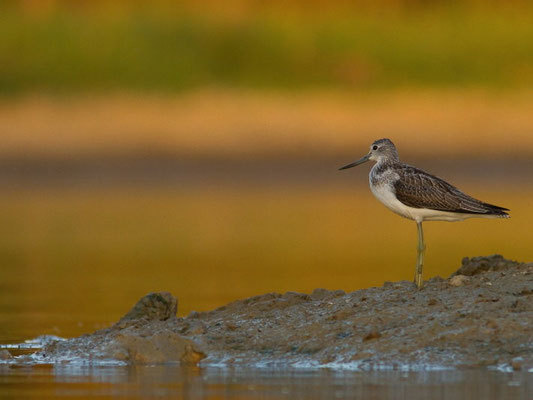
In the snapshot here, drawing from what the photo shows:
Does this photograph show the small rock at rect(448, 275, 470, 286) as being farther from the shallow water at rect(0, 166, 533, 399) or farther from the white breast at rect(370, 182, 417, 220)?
the shallow water at rect(0, 166, 533, 399)

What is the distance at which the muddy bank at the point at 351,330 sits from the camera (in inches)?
381

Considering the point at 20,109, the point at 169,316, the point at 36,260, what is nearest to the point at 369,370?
the point at 169,316

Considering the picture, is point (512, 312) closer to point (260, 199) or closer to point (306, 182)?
point (260, 199)

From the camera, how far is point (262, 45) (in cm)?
4575

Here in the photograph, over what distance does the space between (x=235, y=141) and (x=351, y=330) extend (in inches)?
1052

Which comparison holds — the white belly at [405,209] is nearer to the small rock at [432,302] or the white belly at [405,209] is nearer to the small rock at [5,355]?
the small rock at [432,302]

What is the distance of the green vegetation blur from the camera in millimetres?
41656

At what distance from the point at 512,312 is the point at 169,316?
2.82 meters

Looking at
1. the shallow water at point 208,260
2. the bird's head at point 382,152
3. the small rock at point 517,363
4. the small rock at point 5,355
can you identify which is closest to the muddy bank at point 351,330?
the small rock at point 517,363

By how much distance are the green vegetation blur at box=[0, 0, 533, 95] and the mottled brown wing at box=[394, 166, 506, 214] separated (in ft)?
97.0

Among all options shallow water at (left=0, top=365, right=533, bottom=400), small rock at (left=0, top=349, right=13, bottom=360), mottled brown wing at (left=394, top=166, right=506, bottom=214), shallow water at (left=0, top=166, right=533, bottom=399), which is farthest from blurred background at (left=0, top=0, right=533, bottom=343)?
mottled brown wing at (left=394, top=166, right=506, bottom=214)

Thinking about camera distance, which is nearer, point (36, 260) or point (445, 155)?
point (36, 260)

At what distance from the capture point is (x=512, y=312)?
32.9ft

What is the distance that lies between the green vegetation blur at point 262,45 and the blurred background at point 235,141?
9 centimetres
